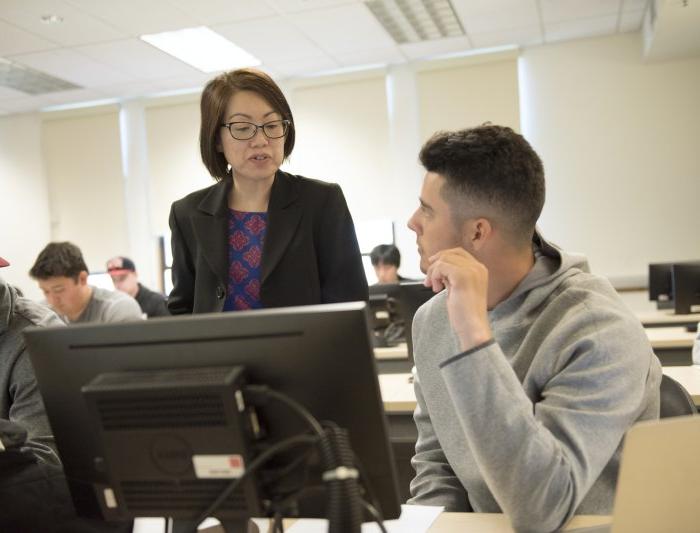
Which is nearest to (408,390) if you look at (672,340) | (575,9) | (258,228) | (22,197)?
(258,228)

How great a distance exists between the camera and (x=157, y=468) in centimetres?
96

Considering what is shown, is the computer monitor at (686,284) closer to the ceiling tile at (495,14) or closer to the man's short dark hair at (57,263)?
the ceiling tile at (495,14)

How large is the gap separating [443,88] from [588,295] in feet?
21.4

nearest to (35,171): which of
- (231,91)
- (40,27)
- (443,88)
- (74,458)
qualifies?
(40,27)

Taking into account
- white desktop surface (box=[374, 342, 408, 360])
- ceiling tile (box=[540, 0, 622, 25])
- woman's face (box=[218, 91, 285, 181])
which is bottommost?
white desktop surface (box=[374, 342, 408, 360])

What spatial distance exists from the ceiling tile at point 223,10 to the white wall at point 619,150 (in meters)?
2.96

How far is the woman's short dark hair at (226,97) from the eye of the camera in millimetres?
1943

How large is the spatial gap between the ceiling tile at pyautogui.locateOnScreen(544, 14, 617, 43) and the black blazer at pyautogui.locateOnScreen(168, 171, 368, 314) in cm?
545

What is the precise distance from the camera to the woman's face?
6.33 ft

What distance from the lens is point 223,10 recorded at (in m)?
5.61

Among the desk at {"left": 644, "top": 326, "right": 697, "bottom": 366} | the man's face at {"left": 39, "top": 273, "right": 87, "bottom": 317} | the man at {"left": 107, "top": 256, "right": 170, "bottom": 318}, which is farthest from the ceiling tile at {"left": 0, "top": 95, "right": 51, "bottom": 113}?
the desk at {"left": 644, "top": 326, "right": 697, "bottom": 366}

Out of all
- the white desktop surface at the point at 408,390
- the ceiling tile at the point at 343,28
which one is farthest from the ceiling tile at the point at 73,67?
the white desktop surface at the point at 408,390

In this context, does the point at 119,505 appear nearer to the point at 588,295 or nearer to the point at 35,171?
the point at 588,295

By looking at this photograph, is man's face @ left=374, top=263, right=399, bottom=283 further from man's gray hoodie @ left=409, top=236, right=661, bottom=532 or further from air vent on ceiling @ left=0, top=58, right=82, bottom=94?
man's gray hoodie @ left=409, top=236, right=661, bottom=532
